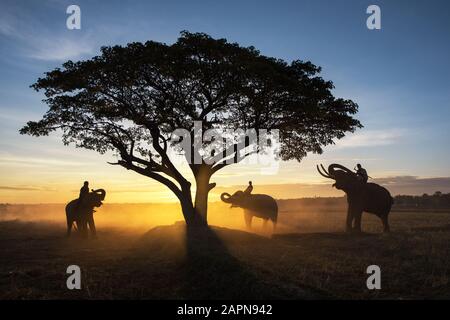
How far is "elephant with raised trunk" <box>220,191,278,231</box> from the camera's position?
26609 mm

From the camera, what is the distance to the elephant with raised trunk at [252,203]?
26.6 m

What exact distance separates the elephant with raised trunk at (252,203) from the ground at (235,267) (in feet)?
21.0

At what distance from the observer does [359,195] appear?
2222cm

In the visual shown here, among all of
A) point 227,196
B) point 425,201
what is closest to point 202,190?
point 227,196

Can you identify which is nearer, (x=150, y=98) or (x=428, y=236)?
(x=428, y=236)

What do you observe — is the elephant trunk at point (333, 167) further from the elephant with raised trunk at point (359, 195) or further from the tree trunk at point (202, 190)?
the tree trunk at point (202, 190)

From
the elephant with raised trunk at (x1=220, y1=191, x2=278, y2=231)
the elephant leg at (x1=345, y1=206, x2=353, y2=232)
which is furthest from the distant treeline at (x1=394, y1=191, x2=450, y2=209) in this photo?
the elephant leg at (x1=345, y1=206, x2=353, y2=232)

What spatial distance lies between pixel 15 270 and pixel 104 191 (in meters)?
12.2

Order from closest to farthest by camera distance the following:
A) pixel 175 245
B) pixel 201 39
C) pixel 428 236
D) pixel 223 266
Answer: pixel 223 266 < pixel 175 245 < pixel 428 236 < pixel 201 39

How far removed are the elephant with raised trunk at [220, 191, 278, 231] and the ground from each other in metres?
6.39

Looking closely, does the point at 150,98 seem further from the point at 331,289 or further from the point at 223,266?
the point at 331,289

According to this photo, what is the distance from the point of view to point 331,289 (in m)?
10.2

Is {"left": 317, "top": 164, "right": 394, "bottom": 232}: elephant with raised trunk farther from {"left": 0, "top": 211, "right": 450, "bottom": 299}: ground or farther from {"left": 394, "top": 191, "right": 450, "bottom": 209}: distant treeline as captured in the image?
{"left": 394, "top": 191, "right": 450, "bottom": 209}: distant treeline

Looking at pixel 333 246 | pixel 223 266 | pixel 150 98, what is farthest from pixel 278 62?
pixel 223 266
